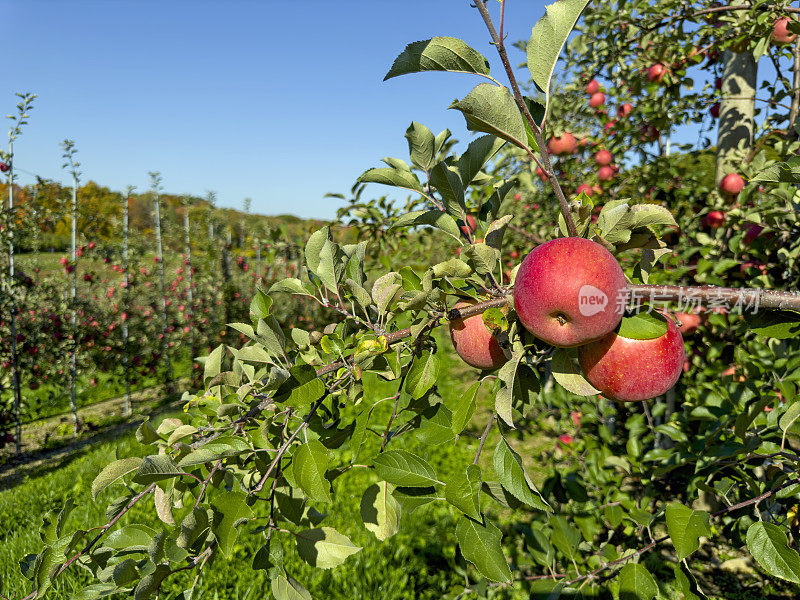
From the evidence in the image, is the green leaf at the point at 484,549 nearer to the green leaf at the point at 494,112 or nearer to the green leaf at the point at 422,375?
the green leaf at the point at 422,375

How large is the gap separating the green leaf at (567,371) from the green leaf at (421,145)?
43cm

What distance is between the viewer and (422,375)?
0.78m

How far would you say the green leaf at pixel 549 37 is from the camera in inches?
24.7

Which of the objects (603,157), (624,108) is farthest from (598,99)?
(603,157)

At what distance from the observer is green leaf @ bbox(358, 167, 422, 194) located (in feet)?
3.01

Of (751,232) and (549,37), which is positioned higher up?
(549,37)

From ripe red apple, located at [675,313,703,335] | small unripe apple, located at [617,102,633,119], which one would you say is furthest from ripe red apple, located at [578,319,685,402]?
small unripe apple, located at [617,102,633,119]

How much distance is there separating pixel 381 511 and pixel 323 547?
11cm

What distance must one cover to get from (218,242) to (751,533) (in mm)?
9064

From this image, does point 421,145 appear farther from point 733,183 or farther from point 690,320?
point 733,183

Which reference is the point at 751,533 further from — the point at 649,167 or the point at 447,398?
the point at 447,398

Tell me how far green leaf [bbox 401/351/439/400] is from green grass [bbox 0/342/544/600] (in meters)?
1.06

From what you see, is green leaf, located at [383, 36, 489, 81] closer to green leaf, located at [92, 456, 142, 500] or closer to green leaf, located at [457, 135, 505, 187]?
green leaf, located at [457, 135, 505, 187]

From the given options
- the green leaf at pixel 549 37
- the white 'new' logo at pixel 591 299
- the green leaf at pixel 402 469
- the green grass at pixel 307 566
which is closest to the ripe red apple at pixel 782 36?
the green grass at pixel 307 566
